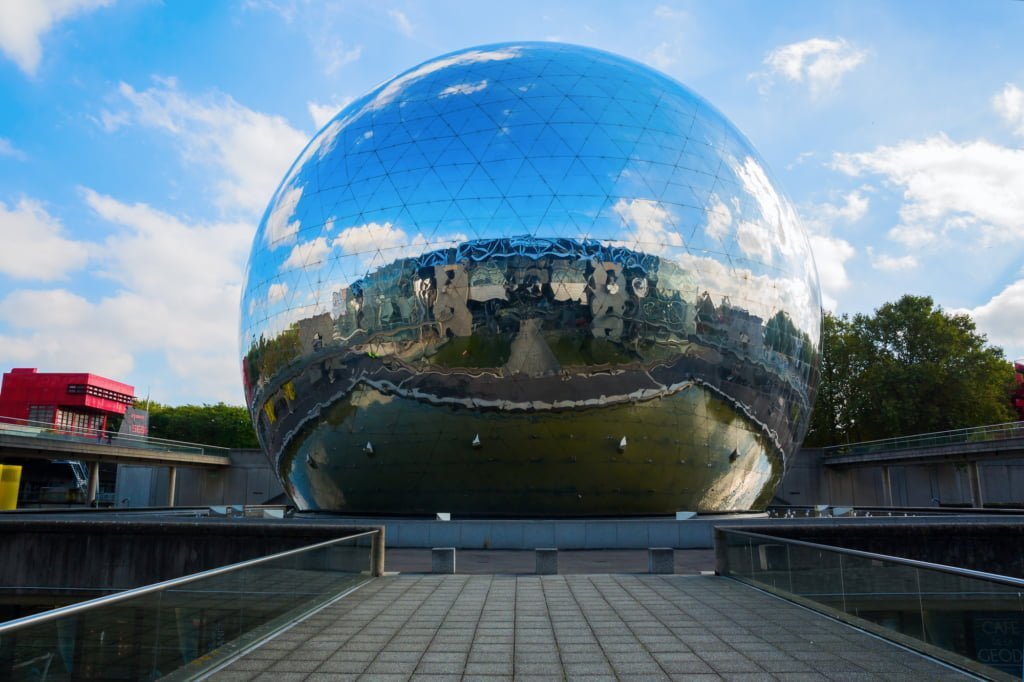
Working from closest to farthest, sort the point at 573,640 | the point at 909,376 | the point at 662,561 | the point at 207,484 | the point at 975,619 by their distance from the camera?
the point at 975,619, the point at 573,640, the point at 662,561, the point at 207,484, the point at 909,376

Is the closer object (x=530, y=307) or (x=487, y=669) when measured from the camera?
(x=487, y=669)

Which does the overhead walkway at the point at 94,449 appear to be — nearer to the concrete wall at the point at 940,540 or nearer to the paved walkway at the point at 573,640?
the paved walkway at the point at 573,640

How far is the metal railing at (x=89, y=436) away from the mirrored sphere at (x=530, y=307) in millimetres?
16569

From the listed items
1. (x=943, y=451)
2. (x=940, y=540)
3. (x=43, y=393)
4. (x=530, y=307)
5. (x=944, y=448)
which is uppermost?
(x=43, y=393)

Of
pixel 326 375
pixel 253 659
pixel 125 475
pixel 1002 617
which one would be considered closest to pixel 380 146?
pixel 326 375

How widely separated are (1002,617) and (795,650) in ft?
5.67

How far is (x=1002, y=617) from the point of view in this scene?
5.11 metres

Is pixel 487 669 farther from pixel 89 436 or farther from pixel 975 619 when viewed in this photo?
pixel 89 436

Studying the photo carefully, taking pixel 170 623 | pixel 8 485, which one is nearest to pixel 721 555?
pixel 170 623

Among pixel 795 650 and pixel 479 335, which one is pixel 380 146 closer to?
pixel 479 335

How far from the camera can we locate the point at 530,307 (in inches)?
561

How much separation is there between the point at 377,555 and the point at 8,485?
1729cm

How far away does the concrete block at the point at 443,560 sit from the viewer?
36.6 ft

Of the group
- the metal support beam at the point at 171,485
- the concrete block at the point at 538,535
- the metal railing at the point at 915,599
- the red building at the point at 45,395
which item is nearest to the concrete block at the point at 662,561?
the metal railing at the point at 915,599
